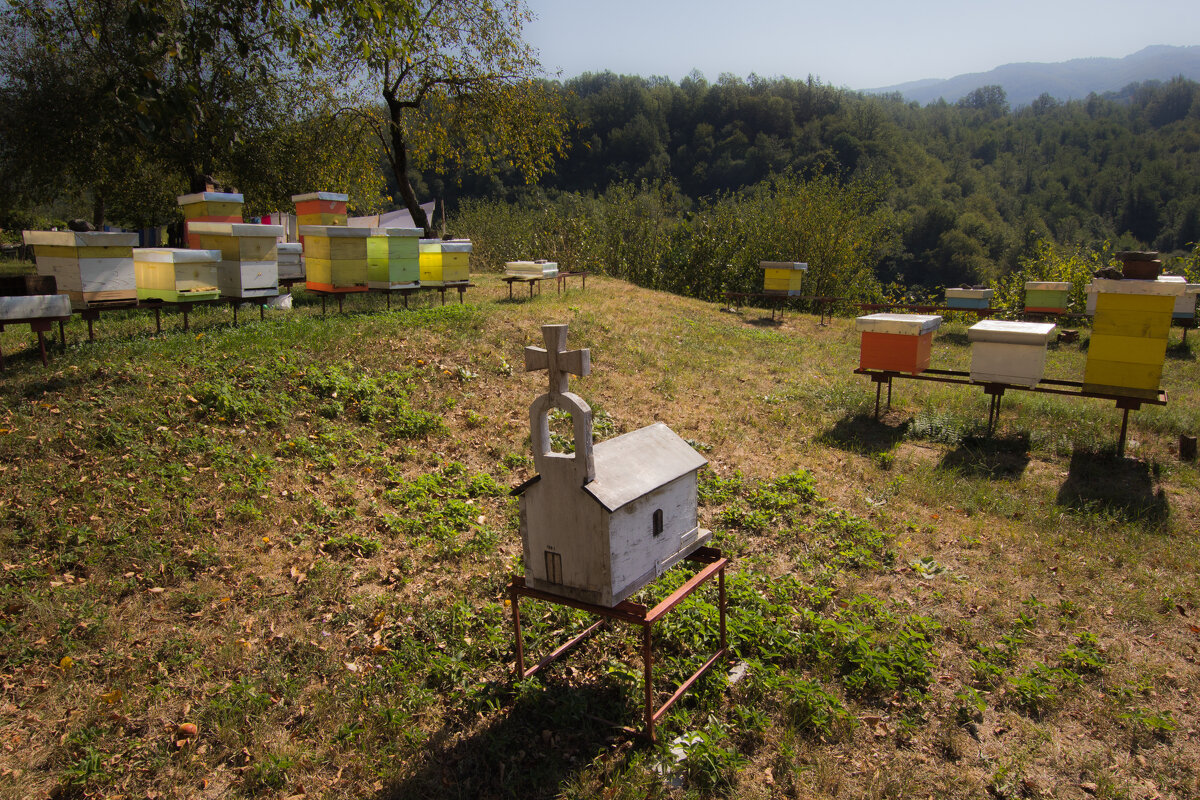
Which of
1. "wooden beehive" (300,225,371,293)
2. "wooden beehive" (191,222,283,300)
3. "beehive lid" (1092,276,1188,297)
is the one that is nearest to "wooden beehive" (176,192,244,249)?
"wooden beehive" (300,225,371,293)

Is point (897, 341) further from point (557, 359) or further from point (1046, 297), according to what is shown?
point (1046, 297)

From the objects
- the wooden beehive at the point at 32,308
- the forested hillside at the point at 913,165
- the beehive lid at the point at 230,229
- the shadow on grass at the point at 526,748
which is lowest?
the shadow on grass at the point at 526,748

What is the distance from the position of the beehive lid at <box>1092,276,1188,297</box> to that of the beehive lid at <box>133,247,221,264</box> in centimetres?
978

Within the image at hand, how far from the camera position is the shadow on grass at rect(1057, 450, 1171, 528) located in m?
6.27

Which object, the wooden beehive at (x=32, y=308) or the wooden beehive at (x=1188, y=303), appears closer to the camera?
the wooden beehive at (x=32, y=308)

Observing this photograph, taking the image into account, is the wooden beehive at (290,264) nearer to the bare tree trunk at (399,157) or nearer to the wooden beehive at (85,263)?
the wooden beehive at (85,263)

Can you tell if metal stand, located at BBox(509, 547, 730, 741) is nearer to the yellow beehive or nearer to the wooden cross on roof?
the wooden cross on roof

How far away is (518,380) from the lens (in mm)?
Result: 8953

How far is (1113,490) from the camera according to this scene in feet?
22.1

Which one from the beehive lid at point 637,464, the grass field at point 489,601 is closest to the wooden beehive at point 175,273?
the grass field at point 489,601

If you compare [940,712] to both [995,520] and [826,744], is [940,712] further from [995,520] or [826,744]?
[995,520]

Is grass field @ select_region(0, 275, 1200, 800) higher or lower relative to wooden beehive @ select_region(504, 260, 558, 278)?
lower

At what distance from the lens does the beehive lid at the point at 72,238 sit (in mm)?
6840

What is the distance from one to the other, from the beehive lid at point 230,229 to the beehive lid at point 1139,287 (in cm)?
945
